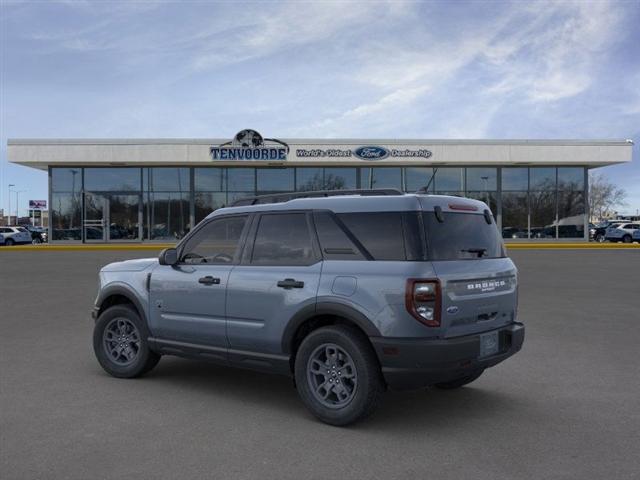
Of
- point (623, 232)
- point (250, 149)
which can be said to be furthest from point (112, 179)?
point (623, 232)

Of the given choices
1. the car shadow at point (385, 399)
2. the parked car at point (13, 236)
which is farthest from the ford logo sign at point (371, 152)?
the car shadow at point (385, 399)

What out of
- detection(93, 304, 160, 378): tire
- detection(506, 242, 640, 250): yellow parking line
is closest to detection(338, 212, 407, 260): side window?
detection(93, 304, 160, 378): tire

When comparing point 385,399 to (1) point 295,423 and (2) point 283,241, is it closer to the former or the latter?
(1) point 295,423

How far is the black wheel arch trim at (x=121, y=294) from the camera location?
630cm

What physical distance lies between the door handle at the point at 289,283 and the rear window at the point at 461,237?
1130 mm

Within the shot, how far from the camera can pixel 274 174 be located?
39094 mm

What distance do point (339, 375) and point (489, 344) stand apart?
1254 mm

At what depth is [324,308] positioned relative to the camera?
489 centimetres

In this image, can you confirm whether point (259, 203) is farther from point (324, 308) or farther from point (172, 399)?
point (172, 399)

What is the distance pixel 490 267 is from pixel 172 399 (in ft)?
10.2

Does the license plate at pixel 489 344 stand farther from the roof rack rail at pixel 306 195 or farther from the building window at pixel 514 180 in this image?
the building window at pixel 514 180

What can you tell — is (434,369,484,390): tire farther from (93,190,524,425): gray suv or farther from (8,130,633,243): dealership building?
(8,130,633,243): dealership building

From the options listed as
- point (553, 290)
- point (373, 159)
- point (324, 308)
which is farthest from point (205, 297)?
point (373, 159)

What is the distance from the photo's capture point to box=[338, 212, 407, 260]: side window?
4.72m
